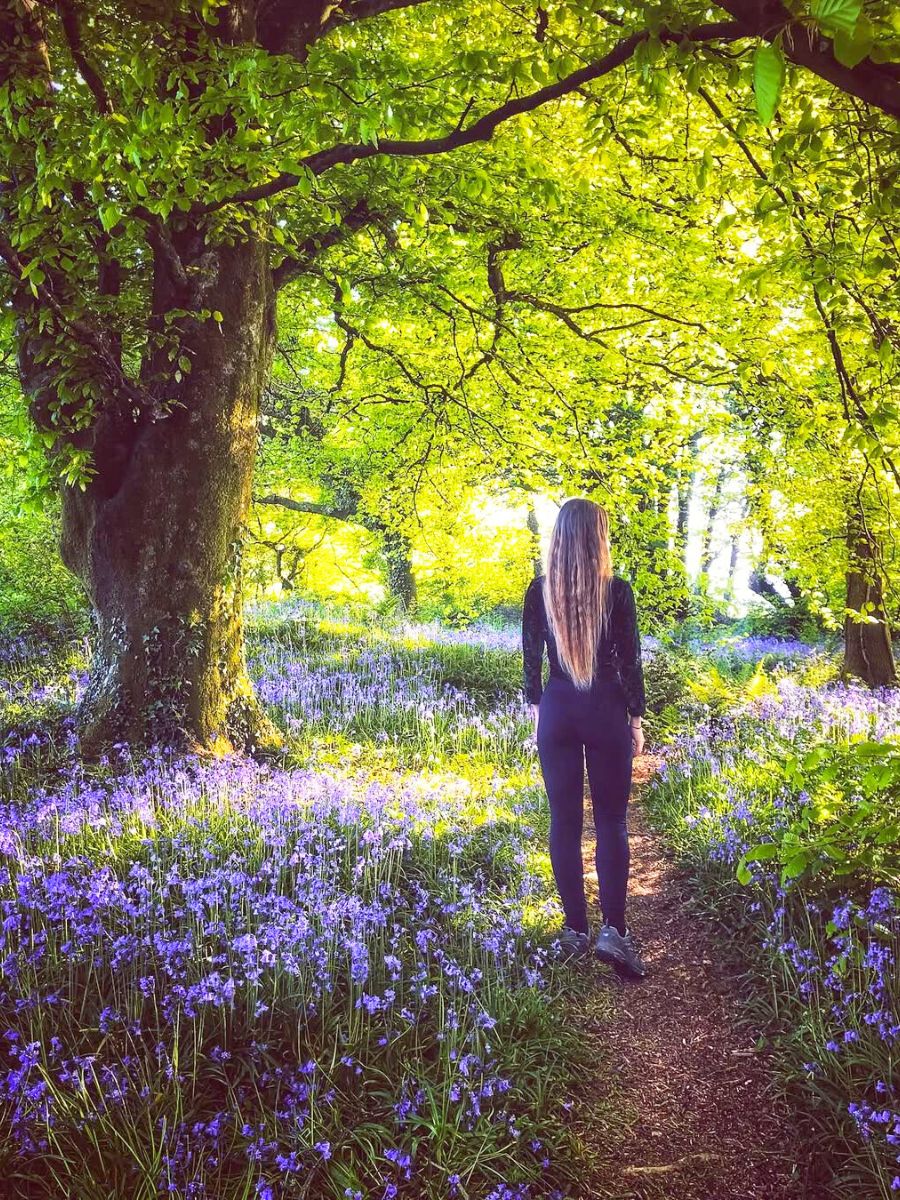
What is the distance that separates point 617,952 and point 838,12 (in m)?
4.51

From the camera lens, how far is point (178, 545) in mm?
6551

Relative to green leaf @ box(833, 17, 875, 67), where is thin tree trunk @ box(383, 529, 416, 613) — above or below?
below

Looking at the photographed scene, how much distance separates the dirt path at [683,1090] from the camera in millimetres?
3105

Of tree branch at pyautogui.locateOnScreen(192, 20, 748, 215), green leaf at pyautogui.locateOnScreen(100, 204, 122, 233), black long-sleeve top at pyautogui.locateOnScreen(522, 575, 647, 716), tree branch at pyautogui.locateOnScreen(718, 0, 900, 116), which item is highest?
tree branch at pyautogui.locateOnScreen(192, 20, 748, 215)

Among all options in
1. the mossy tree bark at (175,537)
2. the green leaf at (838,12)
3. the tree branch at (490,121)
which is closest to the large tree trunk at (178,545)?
the mossy tree bark at (175,537)

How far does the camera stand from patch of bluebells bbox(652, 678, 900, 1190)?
321 centimetres

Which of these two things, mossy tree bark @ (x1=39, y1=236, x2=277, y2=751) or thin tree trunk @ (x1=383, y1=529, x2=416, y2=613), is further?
thin tree trunk @ (x1=383, y1=529, x2=416, y2=613)

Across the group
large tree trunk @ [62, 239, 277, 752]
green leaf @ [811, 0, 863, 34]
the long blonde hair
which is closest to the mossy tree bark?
large tree trunk @ [62, 239, 277, 752]

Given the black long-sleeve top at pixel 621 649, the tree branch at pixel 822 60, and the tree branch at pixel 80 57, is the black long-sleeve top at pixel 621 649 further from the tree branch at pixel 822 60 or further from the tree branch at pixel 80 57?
the tree branch at pixel 80 57

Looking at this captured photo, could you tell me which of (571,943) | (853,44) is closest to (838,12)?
(853,44)

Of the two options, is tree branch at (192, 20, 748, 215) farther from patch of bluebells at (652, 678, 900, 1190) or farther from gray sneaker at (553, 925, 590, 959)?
gray sneaker at (553, 925, 590, 959)

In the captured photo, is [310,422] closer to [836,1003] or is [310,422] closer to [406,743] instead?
[406,743]

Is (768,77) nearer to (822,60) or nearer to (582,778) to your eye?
(822,60)

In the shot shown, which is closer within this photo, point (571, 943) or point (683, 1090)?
point (683, 1090)
